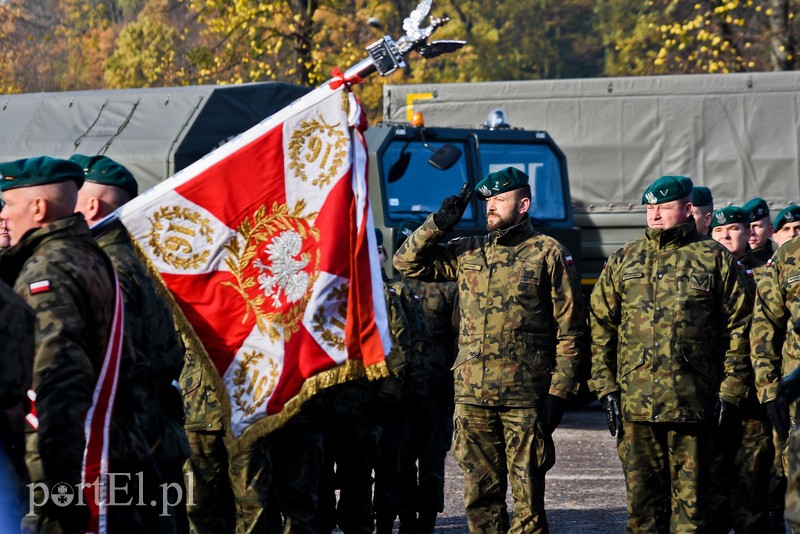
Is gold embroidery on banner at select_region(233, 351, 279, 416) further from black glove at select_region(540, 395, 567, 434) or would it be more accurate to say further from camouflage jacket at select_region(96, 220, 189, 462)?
black glove at select_region(540, 395, 567, 434)

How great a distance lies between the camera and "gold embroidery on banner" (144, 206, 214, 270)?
5.80 metres

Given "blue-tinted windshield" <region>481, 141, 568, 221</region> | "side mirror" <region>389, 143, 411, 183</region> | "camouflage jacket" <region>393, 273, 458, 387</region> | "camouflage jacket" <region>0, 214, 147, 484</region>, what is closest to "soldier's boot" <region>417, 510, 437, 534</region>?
"camouflage jacket" <region>393, 273, 458, 387</region>

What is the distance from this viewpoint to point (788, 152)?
14.4 metres

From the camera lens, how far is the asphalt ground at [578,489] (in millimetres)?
8633

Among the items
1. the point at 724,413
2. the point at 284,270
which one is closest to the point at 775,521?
the point at 724,413

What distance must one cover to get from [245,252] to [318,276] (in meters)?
0.33

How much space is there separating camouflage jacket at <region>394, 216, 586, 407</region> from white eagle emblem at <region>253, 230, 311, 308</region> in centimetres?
132

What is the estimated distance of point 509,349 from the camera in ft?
23.4

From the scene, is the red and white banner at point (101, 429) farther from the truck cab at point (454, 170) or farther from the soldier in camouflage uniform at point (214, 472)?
the truck cab at point (454, 170)

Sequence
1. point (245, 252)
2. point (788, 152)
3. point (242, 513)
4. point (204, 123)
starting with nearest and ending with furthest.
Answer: point (245, 252) → point (242, 513) → point (204, 123) → point (788, 152)

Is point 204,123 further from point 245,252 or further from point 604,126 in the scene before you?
point 245,252

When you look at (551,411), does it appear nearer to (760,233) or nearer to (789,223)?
(789,223)

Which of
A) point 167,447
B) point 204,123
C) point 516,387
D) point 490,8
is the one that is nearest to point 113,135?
point 204,123

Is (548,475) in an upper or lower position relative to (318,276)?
lower
